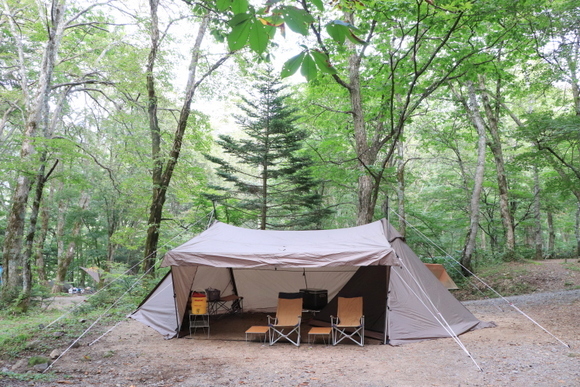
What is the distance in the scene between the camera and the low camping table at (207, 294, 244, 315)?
7.38 metres

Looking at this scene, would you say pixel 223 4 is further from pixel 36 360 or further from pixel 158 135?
pixel 158 135

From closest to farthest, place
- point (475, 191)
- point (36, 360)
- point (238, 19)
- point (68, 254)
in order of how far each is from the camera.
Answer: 1. point (238, 19)
2. point (36, 360)
3. point (475, 191)
4. point (68, 254)

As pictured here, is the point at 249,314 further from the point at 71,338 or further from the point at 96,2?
the point at 96,2

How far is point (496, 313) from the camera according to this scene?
6.87 m

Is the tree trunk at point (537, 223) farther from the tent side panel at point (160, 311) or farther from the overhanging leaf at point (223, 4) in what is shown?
the overhanging leaf at point (223, 4)

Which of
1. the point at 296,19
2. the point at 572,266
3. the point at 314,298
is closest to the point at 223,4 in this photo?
the point at 296,19

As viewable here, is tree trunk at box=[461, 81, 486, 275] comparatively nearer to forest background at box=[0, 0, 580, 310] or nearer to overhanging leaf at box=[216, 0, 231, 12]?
forest background at box=[0, 0, 580, 310]

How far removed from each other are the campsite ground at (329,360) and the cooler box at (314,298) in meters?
1.37

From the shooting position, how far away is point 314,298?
6.79 metres

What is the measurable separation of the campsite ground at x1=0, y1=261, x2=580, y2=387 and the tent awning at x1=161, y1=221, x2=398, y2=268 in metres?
1.14

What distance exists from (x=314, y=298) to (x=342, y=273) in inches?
29.3

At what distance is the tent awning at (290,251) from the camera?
5.01 m

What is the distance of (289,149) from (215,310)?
5.75 m

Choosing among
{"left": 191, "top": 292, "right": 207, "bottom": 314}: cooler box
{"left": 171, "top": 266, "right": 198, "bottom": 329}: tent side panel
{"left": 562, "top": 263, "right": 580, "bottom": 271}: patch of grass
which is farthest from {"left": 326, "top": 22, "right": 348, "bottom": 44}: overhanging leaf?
{"left": 562, "top": 263, "right": 580, "bottom": 271}: patch of grass
